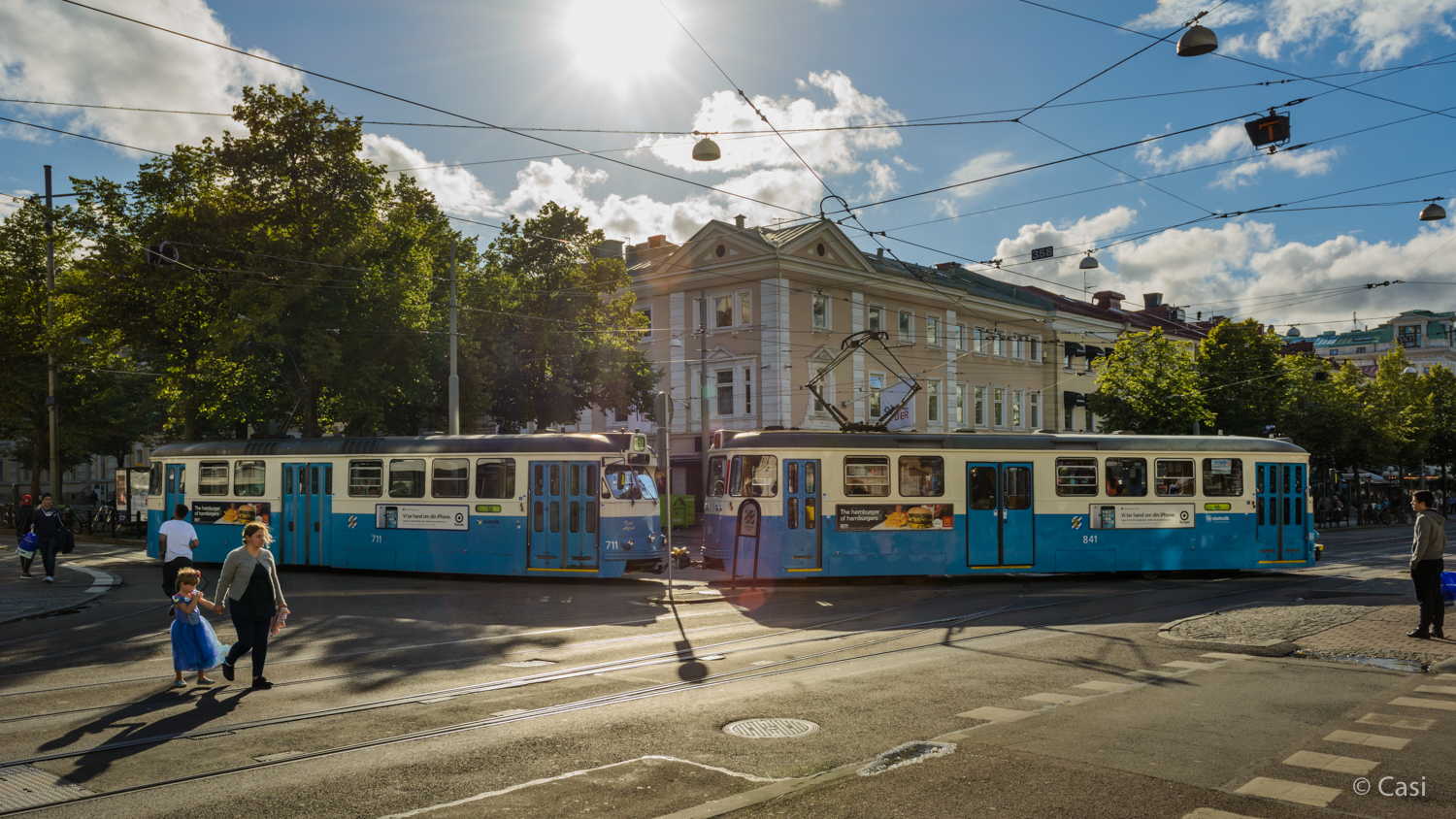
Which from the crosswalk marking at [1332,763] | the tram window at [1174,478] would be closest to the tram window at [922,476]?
the tram window at [1174,478]

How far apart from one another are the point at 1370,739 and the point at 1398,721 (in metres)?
0.79

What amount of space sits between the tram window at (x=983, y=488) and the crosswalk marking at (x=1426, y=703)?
10611mm

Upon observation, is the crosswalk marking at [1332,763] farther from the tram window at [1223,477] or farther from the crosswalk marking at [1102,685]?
the tram window at [1223,477]

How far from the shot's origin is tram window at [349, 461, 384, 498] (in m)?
20.7

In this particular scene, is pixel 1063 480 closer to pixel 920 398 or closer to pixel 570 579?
pixel 570 579

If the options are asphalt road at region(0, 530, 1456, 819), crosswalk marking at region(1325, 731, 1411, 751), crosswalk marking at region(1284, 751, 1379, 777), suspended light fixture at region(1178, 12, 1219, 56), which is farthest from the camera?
suspended light fixture at region(1178, 12, 1219, 56)

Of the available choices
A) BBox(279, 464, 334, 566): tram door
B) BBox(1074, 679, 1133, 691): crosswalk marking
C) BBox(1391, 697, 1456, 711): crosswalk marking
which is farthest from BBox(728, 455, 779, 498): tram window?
BBox(1391, 697, 1456, 711): crosswalk marking

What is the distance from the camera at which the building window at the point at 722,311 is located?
145 ft

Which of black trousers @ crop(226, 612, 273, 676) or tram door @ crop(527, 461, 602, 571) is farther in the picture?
tram door @ crop(527, 461, 602, 571)

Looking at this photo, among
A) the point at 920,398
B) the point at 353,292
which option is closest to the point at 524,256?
the point at 353,292

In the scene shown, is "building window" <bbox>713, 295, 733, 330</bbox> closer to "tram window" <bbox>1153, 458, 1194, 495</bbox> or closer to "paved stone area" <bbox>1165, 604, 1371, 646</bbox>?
"tram window" <bbox>1153, 458, 1194, 495</bbox>

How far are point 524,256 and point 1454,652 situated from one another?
3186cm

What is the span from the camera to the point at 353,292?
27078 mm

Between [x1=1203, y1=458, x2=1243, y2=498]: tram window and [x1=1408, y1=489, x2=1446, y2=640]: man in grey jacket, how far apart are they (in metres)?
8.09
